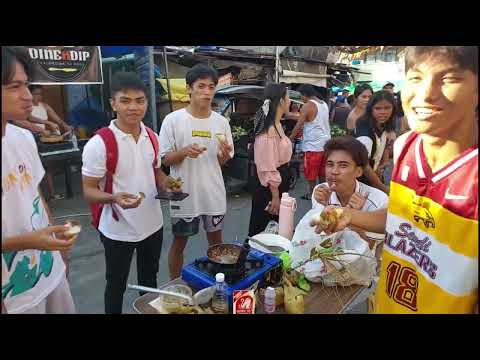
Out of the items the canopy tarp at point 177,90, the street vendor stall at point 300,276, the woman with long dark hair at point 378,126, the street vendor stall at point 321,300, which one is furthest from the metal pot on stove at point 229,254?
the canopy tarp at point 177,90

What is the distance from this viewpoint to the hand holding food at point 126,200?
209 cm

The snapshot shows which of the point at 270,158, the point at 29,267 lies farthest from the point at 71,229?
the point at 270,158

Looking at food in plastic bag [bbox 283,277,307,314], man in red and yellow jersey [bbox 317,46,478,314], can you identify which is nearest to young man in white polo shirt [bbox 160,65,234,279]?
food in plastic bag [bbox 283,277,307,314]

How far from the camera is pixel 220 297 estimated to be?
1675 mm

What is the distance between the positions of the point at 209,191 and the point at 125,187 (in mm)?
811

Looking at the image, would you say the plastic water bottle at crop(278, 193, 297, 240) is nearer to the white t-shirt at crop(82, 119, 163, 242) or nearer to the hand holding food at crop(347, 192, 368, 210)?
the hand holding food at crop(347, 192, 368, 210)

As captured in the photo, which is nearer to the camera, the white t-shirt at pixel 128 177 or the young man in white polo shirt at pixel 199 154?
the white t-shirt at pixel 128 177

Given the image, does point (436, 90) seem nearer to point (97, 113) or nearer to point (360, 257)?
point (360, 257)

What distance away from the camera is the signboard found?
5596 millimetres

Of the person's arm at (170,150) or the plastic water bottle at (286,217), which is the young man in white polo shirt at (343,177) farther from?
the person's arm at (170,150)

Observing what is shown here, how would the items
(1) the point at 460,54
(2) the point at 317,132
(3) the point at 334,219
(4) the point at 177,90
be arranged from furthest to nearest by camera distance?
(4) the point at 177,90 → (2) the point at 317,132 → (3) the point at 334,219 → (1) the point at 460,54

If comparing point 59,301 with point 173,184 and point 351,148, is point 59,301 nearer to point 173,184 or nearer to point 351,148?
point 173,184

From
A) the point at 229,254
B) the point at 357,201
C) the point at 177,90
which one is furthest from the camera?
the point at 177,90

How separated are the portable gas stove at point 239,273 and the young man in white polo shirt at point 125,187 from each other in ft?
1.91
